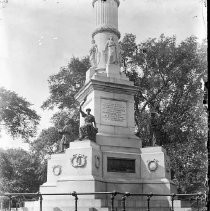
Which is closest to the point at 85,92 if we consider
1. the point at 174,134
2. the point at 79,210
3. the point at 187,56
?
the point at 79,210

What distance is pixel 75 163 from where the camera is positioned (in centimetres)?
1543

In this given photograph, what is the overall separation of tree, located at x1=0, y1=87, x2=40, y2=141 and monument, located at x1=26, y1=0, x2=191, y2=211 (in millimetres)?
14609

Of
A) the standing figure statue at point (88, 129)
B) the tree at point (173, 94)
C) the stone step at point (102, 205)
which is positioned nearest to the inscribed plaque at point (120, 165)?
the standing figure statue at point (88, 129)

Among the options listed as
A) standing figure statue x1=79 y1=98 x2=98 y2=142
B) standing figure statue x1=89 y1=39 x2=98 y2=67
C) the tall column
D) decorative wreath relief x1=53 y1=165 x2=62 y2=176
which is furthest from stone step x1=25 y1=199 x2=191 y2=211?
standing figure statue x1=89 y1=39 x2=98 y2=67

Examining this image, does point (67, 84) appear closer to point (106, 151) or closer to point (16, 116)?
point (16, 116)

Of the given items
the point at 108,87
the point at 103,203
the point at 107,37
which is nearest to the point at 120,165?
the point at 103,203

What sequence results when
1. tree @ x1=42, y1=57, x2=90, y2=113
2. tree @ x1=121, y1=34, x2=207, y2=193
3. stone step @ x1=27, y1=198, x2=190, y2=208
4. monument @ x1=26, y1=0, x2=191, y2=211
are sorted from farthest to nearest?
1. tree @ x1=42, y1=57, x2=90, y2=113
2. tree @ x1=121, y1=34, x2=207, y2=193
3. monument @ x1=26, y1=0, x2=191, y2=211
4. stone step @ x1=27, y1=198, x2=190, y2=208

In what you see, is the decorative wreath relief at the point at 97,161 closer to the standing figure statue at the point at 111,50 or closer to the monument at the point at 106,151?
the monument at the point at 106,151

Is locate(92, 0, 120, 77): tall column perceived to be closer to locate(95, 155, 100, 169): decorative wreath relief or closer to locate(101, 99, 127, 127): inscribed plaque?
locate(101, 99, 127, 127): inscribed plaque

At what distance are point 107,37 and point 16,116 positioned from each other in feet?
55.1

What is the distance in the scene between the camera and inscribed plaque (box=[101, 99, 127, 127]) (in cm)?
1773

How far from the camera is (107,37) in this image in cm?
1992

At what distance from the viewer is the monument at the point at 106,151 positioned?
1512cm

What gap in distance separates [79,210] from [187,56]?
2359 cm
